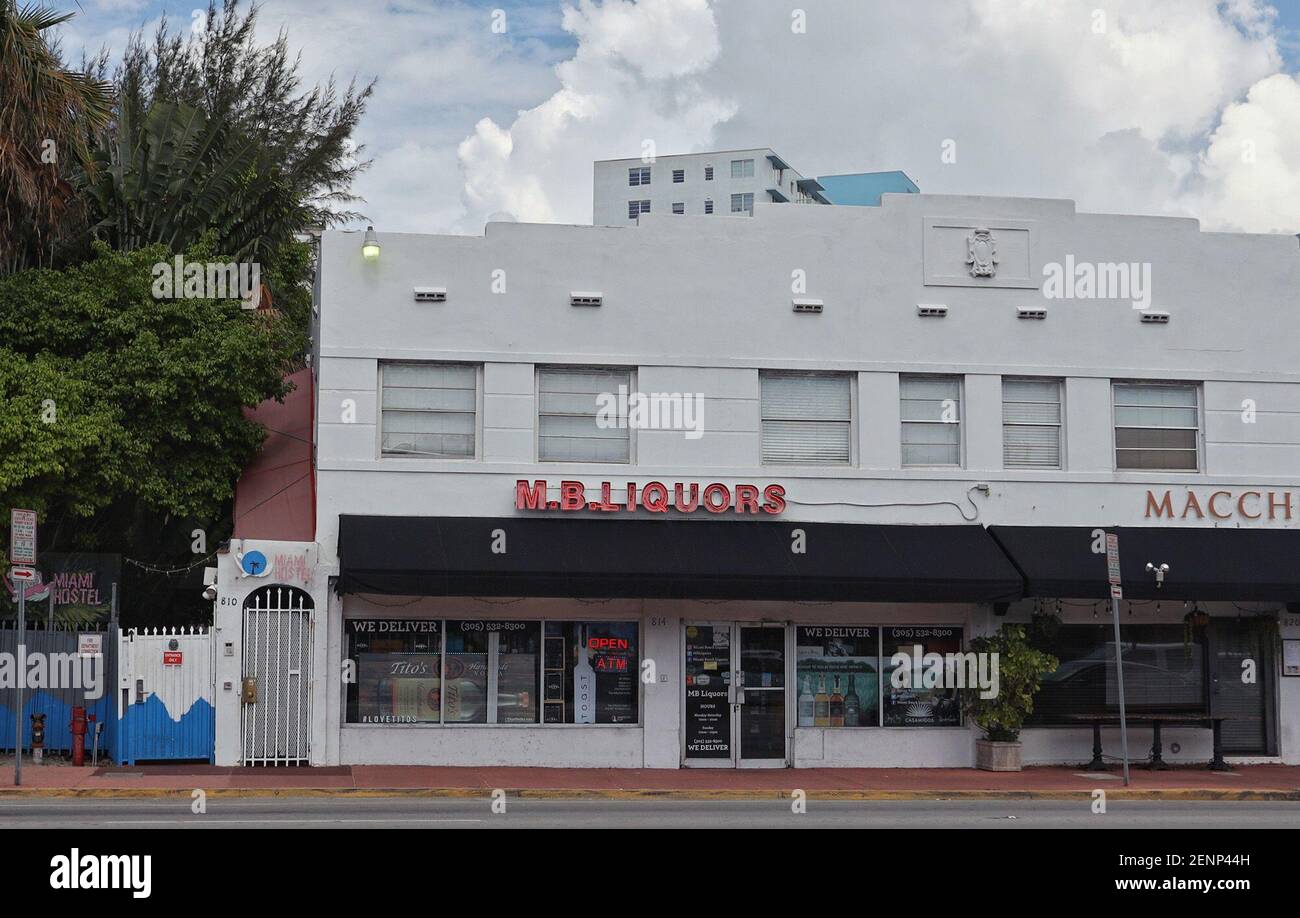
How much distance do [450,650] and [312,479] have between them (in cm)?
361

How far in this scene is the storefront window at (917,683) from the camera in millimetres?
22406

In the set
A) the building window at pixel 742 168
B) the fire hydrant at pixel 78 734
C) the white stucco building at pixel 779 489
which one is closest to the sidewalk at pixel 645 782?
the fire hydrant at pixel 78 734

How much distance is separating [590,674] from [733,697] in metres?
2.13

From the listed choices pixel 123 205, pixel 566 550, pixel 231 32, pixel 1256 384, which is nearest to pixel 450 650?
pixel 566 550

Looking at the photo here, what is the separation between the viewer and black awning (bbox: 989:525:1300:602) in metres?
21.7

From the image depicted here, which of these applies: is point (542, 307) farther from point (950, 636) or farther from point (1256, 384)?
point (1256, 384)

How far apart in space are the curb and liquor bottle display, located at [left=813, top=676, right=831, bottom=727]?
2.94m

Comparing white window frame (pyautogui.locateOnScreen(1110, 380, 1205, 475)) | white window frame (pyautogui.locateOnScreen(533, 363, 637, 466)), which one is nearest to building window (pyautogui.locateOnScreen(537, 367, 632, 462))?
white window frame (pyautogui.locateOnScreen(533, 363, 637, 466))

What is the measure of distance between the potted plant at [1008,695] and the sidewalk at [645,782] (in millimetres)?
355

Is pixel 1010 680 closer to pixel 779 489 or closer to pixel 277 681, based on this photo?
pixel 779 489

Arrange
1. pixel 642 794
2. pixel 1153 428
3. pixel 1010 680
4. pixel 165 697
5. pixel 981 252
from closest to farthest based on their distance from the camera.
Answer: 1. pixel 642 794
2. pixel 165 697
3. pixel 1010 680
4. pixel 981 252
5. pixel 1153 428

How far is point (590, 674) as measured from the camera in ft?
71.4

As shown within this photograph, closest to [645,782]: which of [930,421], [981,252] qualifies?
[930,421]

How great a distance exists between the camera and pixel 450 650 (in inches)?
846
